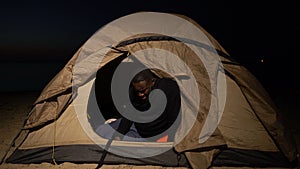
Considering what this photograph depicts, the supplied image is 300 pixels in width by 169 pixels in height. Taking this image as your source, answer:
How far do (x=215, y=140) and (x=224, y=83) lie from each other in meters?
0.88

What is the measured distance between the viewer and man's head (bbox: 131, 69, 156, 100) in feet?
13.5

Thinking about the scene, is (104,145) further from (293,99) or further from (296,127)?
(293,99)

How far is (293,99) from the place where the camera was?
9.17 m

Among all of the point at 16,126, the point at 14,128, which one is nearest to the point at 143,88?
the point at 14,128

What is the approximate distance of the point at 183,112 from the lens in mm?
3795

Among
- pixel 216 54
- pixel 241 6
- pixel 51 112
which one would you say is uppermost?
pixel 216 54

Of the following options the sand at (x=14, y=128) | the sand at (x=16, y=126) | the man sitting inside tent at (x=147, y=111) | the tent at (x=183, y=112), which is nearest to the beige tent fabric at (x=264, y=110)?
the tent at (x=183, y=112)

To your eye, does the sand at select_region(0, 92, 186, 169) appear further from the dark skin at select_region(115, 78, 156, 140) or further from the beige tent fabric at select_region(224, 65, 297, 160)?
the beige tent fabric at select_region(224, 65, 297, 160)

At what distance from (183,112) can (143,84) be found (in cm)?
71

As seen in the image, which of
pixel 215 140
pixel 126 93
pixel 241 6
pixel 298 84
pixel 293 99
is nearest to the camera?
pixel 215 140

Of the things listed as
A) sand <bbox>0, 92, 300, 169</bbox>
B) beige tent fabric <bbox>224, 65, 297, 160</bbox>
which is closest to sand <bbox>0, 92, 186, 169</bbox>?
sand <bbox>0, 92, 300, 169</bbox>

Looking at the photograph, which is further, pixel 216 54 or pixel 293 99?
pixel 293 99

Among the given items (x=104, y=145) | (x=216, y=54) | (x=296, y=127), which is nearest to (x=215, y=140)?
(x=216, y=54)

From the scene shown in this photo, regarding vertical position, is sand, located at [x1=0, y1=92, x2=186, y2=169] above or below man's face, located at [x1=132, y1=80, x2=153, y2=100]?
below
